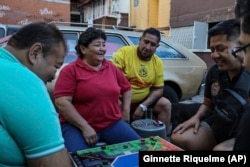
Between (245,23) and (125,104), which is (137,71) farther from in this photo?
(245,23)

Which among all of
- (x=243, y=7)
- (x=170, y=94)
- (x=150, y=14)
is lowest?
(x=170, y=94)

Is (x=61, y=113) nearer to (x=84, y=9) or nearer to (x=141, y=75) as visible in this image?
(x=141, y=75)

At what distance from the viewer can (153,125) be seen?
2.69 m

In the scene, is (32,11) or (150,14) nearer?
(32,11)

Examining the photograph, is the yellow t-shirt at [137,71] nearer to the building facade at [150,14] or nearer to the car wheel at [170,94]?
the car wheel at [170,94]

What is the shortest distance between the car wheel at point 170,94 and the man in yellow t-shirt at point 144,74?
4.86ft

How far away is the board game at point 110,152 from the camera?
5.12 feet

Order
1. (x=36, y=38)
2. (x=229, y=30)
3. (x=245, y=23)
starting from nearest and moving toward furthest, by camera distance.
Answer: (x=245, y=23)
(x=36, y=38)
(x=229, y=30)

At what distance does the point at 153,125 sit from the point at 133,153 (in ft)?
3.55

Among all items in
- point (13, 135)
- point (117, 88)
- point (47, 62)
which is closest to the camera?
point (13, 135)

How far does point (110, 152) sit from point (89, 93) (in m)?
0.69

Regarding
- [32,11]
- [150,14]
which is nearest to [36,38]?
[32,11]

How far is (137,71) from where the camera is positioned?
3.18m

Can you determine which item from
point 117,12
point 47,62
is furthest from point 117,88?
point 117,12
